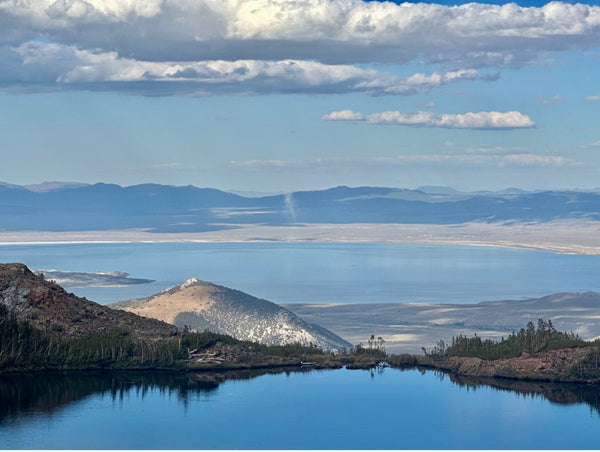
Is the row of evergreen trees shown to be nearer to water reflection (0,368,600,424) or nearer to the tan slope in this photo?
water reflection (0,368,600,424)

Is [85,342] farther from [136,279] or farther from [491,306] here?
[136,279]

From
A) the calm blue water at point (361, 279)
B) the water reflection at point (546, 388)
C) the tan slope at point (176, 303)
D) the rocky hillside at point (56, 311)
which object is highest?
the calm blue water at point (361, 279)

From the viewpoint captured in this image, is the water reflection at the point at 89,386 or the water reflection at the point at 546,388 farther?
the water reflection at the point at 546,388

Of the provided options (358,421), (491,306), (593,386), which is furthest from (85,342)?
(491,306)

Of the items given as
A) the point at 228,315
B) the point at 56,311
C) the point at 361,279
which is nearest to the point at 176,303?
the point at 228,315

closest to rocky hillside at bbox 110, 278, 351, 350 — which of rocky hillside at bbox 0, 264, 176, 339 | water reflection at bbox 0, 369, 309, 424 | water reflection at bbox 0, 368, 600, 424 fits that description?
rocky hillside at bbox 0, 264, 176, 339

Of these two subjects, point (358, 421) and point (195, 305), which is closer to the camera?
point (358, 421)

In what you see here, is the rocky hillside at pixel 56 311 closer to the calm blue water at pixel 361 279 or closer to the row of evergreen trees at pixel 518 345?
the row of evergreen trees at pixel 518 345

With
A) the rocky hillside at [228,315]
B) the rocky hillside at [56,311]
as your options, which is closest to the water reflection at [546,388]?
the rocky hillside at [56,311]

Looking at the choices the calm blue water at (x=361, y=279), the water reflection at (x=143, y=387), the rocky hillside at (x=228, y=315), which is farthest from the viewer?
the calm blue water at (x=361, y=279)
